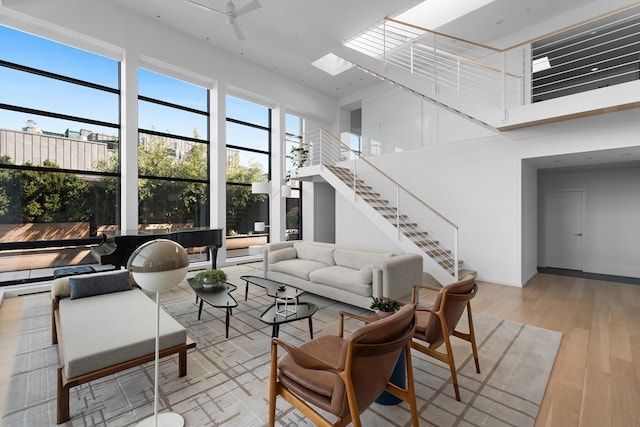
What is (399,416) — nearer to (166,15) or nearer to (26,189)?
(26,189)

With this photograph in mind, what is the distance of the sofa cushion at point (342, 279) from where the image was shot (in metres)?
4.26

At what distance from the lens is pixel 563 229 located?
7.80 metres

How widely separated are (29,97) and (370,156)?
798 centimetres

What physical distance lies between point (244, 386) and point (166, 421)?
647mm

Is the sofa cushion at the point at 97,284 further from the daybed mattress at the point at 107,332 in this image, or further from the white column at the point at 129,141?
the white column at the point at 129,141

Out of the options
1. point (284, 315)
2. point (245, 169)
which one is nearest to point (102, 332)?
point (284, 315)

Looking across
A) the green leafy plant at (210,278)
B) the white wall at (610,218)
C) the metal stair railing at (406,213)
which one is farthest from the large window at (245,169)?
the white wall at (610,218)

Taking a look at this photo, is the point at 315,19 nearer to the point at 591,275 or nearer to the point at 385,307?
the point at 385,307

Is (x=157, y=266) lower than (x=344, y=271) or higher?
higher

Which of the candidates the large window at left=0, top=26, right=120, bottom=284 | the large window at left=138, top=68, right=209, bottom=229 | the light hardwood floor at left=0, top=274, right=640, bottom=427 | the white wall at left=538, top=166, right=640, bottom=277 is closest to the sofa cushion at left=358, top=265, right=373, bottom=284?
the light hardwood floor at left=0, top=274, right=640, bottom=427

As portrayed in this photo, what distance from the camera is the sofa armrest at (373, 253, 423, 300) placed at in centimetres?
413

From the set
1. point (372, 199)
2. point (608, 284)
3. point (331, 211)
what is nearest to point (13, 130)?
point (372, 199)

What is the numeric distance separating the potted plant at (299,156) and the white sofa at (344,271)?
3.96 meters

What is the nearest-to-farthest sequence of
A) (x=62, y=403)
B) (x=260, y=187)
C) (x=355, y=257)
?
(x=62, y=403) → (x=355, y=257) → (x=260, y=187)
